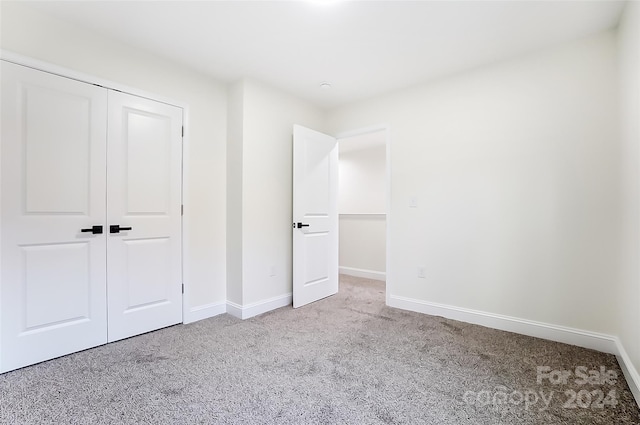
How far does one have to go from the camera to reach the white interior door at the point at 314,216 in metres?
3.39

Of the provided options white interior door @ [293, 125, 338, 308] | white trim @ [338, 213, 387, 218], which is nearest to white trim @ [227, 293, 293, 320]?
white interior door @ [293, 125, 338, 308]

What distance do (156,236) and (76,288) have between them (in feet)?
2.17

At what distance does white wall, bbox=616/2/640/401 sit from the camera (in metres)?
1.79

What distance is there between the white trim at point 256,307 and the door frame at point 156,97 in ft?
1.18

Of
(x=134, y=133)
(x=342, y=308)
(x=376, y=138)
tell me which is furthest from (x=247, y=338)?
(x=376, y=138)

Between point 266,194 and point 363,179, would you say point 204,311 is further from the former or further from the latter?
point 363,179

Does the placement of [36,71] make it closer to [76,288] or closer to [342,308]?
[76,288]

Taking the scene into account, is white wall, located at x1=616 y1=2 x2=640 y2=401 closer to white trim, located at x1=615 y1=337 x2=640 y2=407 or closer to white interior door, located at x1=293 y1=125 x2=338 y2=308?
white trim, located at x1=615 y1=337 x2=640 y2=407

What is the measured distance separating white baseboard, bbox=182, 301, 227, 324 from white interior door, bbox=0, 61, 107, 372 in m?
0.66

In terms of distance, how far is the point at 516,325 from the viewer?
8.58 feet

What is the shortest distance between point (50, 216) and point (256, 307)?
184 centimetres

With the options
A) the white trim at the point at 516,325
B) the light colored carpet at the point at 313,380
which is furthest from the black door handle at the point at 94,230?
the white trim at the point at 516,325

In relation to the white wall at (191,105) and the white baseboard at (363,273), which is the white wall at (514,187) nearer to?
the white baseboard at (363,273)

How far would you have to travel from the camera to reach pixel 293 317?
3.01 meters
